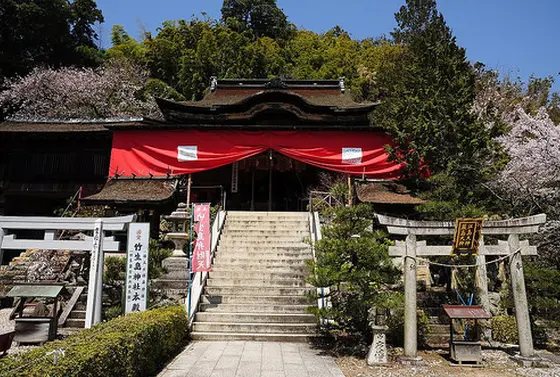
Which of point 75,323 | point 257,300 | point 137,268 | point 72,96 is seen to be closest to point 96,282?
point 137,268

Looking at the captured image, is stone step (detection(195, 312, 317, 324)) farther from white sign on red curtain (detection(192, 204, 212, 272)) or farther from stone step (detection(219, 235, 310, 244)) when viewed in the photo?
stone step (detection(219, 235, 310, 244))

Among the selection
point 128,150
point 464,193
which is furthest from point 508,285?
point 128,150

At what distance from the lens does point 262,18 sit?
42.0 meters

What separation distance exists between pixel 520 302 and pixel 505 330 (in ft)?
5.53

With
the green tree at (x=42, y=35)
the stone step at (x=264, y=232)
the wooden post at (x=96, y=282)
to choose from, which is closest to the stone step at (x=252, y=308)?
the wooden post at (x=96, y=282)

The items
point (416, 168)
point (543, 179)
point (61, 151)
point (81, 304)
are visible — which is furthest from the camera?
point (61, 151)

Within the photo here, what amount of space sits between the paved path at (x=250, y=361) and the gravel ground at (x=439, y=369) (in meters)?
0.35

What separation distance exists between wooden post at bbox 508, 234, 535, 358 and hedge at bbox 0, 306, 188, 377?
22.5ft

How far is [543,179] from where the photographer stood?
35.2ft

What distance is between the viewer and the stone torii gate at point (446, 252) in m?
7.12

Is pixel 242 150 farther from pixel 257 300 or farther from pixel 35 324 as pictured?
pixel 35 324

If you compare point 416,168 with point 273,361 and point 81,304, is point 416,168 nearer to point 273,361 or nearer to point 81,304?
point 273,361

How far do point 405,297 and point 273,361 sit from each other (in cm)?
284

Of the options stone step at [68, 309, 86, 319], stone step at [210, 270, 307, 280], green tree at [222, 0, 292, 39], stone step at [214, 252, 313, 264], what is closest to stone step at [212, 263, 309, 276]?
stone step at [210, 270, 307, 280]
